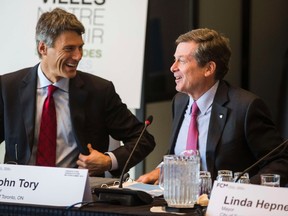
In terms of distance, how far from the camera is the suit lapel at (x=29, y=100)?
324 centimetres

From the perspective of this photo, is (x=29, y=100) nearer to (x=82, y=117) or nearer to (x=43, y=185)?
(x=82, y=117)

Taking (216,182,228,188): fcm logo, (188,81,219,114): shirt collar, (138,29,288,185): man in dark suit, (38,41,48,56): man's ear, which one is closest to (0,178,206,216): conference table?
(216,182,228,188): fcm logo

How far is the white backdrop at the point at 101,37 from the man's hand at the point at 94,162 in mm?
947

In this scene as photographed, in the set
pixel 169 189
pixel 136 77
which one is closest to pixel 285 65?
pixel 136 77

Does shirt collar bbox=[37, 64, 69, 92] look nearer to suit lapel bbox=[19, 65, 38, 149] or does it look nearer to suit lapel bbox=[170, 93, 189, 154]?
suit lapel bbox=[19, 65, 38, 149]

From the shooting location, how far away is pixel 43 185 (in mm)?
2189

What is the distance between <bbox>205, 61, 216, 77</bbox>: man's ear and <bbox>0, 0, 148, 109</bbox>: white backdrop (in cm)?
97

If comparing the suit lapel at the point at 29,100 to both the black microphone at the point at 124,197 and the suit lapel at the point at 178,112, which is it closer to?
the suit lapel at the point at 178,112

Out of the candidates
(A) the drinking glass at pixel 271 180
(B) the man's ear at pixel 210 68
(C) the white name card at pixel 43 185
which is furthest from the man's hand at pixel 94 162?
(A) the drinking glass at pixel 271 180

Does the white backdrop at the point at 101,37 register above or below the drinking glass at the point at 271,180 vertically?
above

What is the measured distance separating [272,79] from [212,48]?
2.38 meters

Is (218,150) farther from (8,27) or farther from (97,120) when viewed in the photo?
(8,27)

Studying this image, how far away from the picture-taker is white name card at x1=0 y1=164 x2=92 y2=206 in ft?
7.01

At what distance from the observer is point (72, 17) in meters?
3.32
